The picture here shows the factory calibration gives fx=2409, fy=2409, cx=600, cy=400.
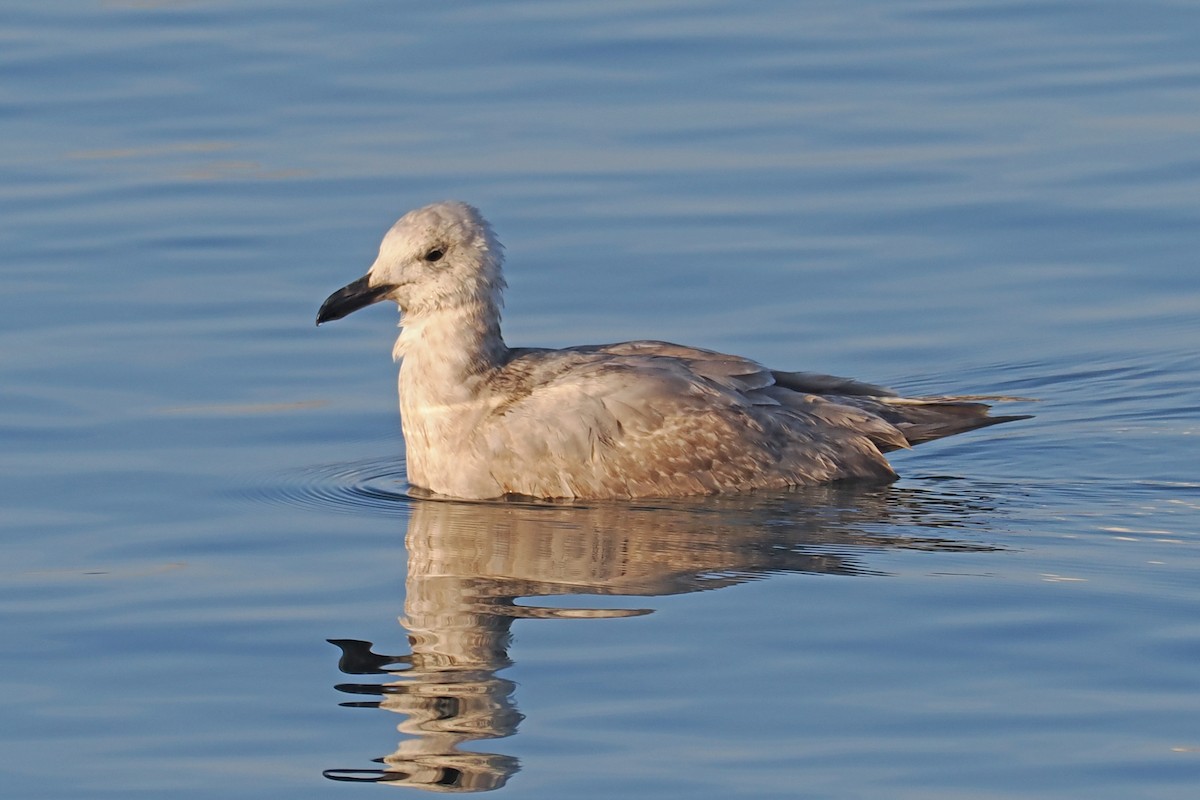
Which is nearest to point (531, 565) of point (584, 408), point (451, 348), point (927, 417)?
point (584, 408)

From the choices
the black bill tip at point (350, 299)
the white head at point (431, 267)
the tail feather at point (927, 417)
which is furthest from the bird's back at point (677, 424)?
the black bill tip at point (350, 299)

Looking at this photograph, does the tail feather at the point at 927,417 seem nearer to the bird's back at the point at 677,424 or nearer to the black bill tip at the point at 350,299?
the bird's back at the point at 677,424

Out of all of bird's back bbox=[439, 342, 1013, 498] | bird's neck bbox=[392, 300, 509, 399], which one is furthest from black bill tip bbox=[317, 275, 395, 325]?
bird's back bbox=[439, 342, 1013, 498]

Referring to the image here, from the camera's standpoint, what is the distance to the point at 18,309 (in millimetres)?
13273

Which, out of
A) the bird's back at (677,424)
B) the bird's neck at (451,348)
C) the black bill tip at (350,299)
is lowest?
the bird's back at (677,424)

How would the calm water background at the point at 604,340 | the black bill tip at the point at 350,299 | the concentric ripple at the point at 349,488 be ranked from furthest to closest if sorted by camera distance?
the black bill tip at the point at 350,299, the concentric ripple at the point at 349,488, the calm water background at the point at 604,340

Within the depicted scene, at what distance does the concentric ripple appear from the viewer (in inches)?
423

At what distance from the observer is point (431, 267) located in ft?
36.6

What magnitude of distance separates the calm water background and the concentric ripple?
0.11ft

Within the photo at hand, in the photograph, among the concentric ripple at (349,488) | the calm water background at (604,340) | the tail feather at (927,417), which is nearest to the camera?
the calm water background at (604,340)

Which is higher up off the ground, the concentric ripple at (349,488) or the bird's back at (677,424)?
the bird's back at (677,424)

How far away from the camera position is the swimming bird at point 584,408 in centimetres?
1080

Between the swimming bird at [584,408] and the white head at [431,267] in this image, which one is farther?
the white head at [431,267]

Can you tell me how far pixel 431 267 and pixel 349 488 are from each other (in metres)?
1.09
